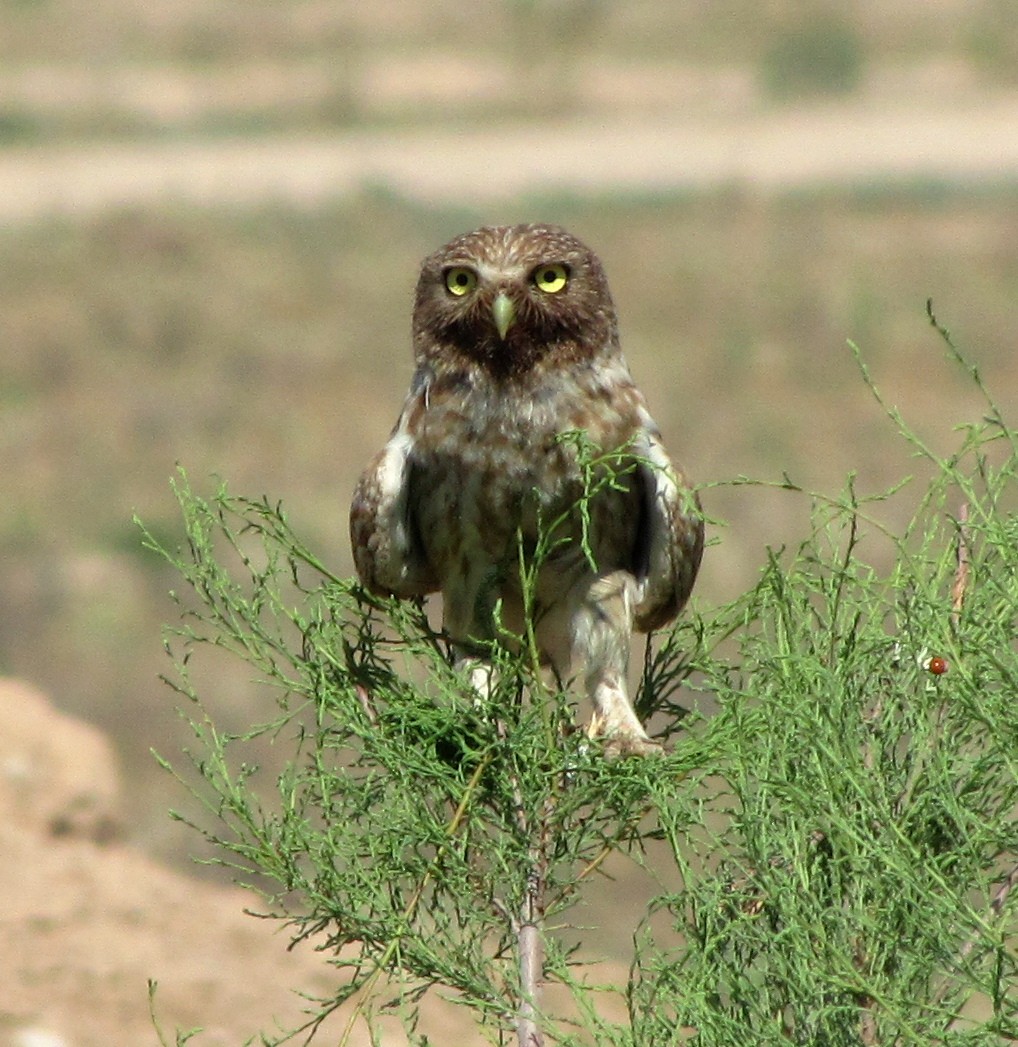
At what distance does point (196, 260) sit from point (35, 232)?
9.09 ft

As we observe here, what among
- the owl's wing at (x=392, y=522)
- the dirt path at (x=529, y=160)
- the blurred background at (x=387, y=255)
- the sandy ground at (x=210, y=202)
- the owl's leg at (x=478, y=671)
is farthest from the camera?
the dirt path at (x=529, y=160)

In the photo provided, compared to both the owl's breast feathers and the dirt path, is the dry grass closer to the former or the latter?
the dirt path

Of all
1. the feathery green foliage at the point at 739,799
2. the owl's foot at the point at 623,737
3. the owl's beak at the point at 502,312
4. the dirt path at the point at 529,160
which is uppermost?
the dirt path at the point at 529,160

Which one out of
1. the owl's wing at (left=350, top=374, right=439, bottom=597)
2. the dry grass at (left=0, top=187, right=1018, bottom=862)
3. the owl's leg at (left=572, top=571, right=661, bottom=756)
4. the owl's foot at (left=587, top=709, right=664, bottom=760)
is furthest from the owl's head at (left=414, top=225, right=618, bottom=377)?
the dry grass at (left=0, top=187, right=1018, bottom=862)

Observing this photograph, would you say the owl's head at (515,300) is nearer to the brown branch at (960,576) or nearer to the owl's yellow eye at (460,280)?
the owl's yellow eye at (460,280)

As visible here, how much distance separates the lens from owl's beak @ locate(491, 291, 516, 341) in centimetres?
492

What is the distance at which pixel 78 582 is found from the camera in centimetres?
1609

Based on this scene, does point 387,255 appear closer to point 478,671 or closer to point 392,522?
point 392,522

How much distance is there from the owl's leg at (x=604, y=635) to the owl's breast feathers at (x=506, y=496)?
5 cm

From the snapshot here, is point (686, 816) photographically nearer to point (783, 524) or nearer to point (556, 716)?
point (556, 716)

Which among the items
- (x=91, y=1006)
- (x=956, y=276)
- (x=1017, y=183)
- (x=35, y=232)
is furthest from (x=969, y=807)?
(x=1017, y=183)

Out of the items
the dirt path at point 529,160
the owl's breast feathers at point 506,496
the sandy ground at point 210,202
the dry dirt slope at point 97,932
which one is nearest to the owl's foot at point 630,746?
the owl's breast feathers at point 506,496

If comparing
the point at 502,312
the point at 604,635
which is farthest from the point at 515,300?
the point at 604,635

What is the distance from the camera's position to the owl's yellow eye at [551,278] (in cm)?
507
